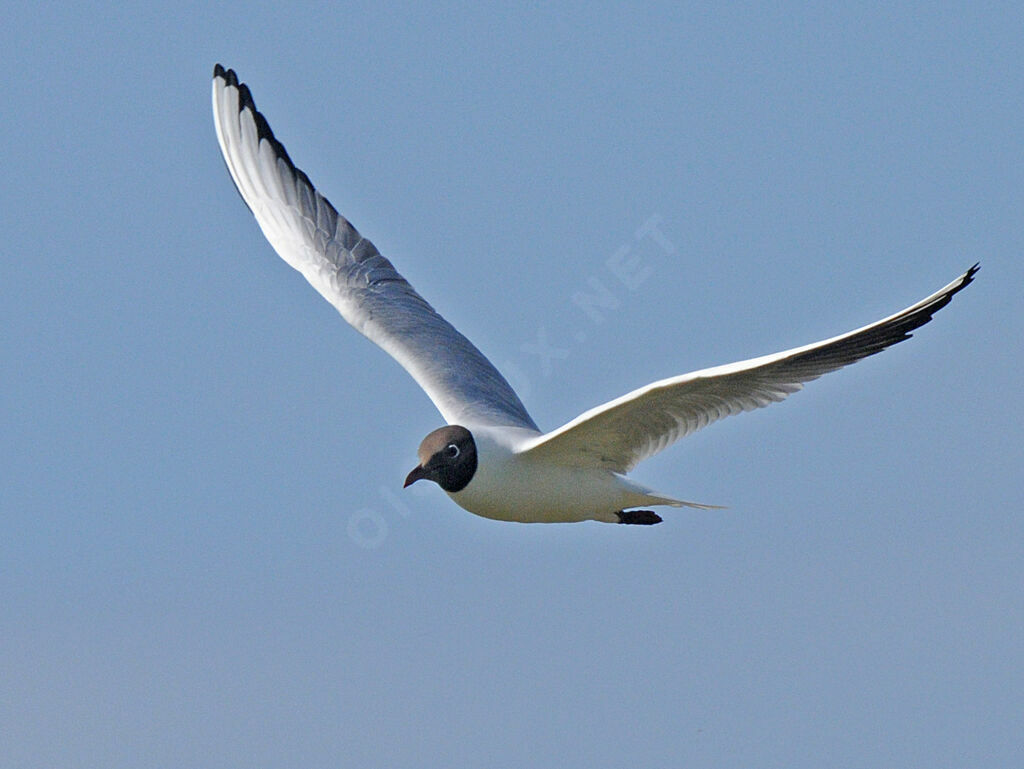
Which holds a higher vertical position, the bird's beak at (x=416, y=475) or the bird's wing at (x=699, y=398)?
the bird's wing at (x=699, y=398)

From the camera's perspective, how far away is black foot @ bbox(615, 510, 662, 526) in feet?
32.1

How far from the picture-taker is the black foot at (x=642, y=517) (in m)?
9.79

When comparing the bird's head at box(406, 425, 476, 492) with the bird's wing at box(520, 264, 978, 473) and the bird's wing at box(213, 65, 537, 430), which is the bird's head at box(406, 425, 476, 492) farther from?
the bird's wing at box(213, 65, 537, 430)

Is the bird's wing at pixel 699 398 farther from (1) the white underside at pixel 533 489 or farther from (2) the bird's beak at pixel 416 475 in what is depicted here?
(2) the bird's beak at pixel 416 475

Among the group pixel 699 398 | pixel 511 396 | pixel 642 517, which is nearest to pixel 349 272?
pixel 511 396

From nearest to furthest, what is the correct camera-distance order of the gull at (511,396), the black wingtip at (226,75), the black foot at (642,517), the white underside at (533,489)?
the gull at (511,396) → the white underside at (533,489) → the black foot at (642,517) → the black wingtip at (226,75)

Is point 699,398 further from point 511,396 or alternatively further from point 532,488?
point 511,396

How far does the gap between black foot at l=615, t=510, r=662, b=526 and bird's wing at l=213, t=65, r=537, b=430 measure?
92 cm

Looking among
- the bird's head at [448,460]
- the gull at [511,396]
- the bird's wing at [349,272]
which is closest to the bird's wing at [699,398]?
the gull at [511,396]

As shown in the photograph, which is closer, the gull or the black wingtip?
the gull

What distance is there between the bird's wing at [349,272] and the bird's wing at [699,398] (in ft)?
3.16

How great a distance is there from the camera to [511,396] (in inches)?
418

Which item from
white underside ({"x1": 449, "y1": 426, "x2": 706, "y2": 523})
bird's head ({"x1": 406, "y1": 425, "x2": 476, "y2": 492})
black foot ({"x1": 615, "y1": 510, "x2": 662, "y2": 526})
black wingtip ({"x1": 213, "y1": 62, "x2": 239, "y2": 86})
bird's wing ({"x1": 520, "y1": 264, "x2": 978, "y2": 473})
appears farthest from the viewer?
black wingtip ({"x1": 213, "y1": 62, "x2": 239, "y2": 86})

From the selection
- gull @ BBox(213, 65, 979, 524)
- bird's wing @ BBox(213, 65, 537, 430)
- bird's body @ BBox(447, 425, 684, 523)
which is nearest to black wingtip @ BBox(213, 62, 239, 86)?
bird's wing @ BBox(213, 65, 537, 430)
